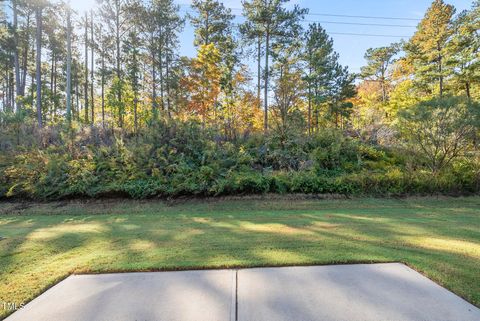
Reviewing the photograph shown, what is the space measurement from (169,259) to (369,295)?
2092mm

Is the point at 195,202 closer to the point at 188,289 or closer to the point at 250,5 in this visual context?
the point at 188,289

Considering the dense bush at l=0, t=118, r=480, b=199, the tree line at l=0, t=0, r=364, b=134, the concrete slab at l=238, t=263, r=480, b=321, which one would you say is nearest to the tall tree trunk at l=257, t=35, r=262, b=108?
the tree line at l=0, t=0, r=364, b=134

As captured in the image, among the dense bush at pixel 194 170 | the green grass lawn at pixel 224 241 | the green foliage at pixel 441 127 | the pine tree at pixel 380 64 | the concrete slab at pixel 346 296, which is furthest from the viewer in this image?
the pine tree at pixel 380 64

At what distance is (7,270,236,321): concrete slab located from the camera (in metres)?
1.77

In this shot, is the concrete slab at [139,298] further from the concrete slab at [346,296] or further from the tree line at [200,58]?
the tree line at [200,58]

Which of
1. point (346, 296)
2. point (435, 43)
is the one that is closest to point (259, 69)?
point (435, 43)

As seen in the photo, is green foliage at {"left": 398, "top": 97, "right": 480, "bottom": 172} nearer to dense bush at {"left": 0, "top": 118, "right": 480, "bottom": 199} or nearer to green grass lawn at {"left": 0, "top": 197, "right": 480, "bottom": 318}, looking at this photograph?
dense bush at {"left": 0, "top": 118, "right": 480, "bottom": 199}

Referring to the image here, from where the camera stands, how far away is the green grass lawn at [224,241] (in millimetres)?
2549

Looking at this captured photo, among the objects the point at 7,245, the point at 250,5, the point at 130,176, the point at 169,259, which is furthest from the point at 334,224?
the point at 250,5

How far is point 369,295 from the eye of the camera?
1940 mm

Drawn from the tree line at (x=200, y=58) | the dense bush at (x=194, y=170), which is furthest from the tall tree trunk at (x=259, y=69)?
the dense bush at (x=194, y=170)

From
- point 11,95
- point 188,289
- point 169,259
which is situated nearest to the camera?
point 188,289

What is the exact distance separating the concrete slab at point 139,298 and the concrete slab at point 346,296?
22cm

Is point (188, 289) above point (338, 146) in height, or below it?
below
